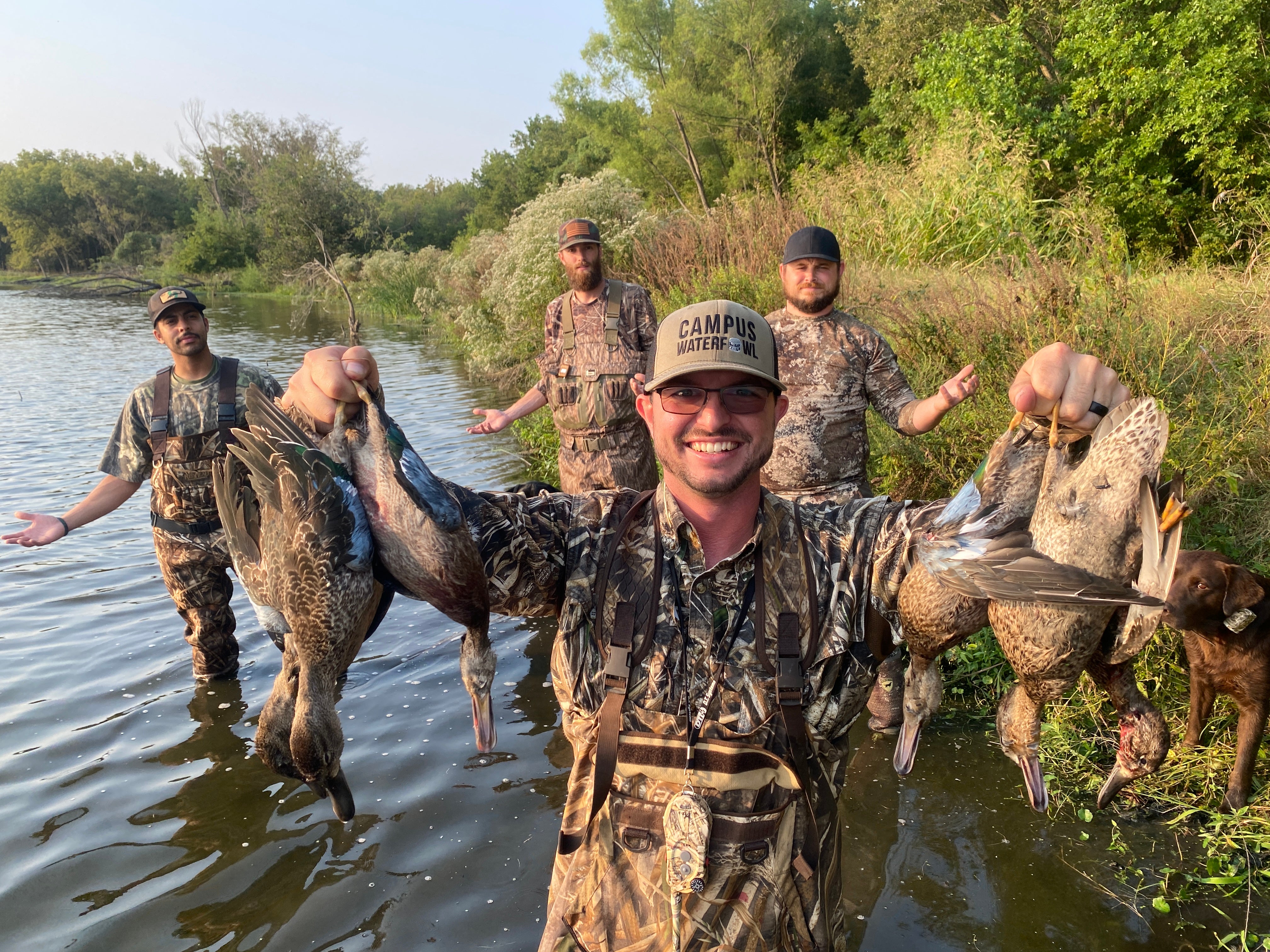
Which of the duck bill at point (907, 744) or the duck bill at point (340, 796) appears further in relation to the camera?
the duck bill at point (340, 796)

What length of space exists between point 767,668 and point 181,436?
17.5 ft

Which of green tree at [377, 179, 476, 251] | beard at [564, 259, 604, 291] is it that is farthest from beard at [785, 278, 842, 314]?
green tree at [377, 179, 476, 251]

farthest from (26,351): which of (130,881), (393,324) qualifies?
(130,881)

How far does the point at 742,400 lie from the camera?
226cm

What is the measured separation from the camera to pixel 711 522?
2381mm

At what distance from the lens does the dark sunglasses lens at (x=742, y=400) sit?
2254mm

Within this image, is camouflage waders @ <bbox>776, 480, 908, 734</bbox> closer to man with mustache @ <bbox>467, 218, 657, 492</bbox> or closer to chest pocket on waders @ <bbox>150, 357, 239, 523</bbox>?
man with mustache @ <bbox>467, 218, 657, 492</bbox>

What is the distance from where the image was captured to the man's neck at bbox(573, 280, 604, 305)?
22.8 ft

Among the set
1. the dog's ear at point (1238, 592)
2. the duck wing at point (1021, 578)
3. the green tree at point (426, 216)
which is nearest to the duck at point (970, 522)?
the duck wing at point (1021, 578)

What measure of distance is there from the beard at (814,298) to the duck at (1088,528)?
3.32 metres

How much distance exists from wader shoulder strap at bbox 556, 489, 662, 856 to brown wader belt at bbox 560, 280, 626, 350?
4.64 metres

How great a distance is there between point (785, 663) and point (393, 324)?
3817 cm

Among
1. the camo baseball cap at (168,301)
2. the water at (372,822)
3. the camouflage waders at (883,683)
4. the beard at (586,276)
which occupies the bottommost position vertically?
the water at (372,822)

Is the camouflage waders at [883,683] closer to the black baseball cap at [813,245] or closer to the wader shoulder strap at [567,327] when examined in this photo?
the black baseball cap at [813,245]
